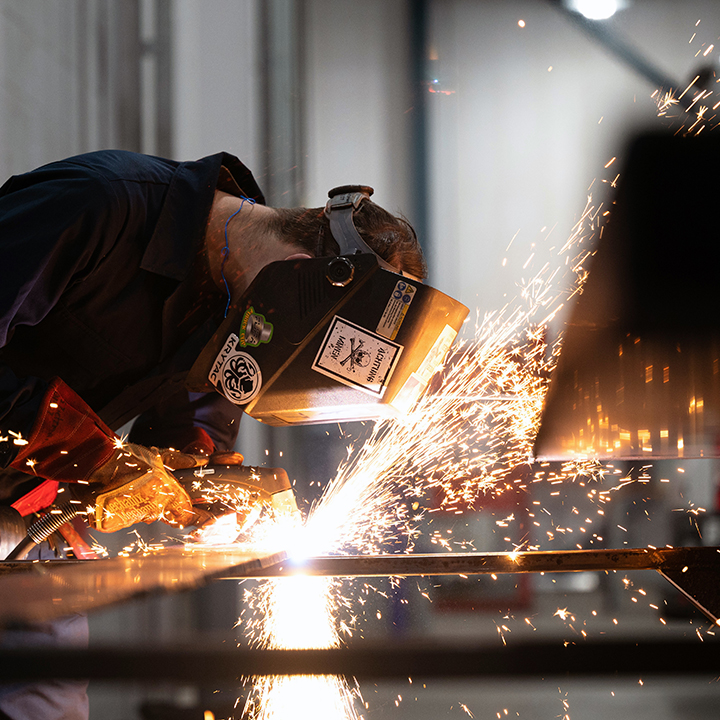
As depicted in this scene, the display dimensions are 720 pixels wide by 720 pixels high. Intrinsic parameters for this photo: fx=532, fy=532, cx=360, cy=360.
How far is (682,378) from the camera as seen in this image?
82cm

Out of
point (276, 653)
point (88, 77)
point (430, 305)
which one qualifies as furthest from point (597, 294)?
point (88, 77)

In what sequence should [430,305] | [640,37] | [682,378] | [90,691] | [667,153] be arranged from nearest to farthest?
[90,691], [682,378], [430,305], [667,153], [640,37]

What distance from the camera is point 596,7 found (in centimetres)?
220

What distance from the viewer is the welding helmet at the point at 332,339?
113 centimetres

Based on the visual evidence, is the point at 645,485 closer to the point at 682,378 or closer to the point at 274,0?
the point at 682,378

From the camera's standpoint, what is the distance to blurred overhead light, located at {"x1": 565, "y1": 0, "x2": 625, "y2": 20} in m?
2.19

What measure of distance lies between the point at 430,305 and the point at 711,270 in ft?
1.65

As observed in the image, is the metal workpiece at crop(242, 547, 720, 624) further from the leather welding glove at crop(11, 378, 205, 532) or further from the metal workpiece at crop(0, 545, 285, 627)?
the leather welding glove at crop(11, 378, 205, 532)

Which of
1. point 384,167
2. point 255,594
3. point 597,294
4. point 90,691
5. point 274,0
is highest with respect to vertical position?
point 274,0

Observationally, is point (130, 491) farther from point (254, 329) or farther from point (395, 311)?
point (395, 311)

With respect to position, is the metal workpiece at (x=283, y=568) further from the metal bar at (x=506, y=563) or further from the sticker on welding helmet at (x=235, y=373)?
the sticker on welding helmet at (x=235, y=373)

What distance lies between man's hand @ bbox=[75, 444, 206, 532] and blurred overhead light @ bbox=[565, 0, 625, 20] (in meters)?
2.38

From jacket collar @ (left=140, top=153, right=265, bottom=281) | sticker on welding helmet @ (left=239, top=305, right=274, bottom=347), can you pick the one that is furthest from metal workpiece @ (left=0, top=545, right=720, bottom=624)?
jacket collar @ (left=140, top=153, right=265, bottom=281)

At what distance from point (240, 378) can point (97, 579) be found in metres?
0.47
